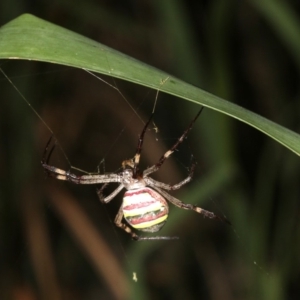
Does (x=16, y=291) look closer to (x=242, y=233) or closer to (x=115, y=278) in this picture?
(x=115, y=278)

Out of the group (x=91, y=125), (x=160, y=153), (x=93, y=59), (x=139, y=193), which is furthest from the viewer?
(x=91, y=125)

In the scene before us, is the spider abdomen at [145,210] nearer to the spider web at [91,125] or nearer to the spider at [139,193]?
the spider at [139,193]

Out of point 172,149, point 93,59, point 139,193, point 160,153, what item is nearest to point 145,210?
point 139,193

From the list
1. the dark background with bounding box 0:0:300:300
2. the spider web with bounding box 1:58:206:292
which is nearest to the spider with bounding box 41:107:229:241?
the dark background with bounding box 0:0:300:300

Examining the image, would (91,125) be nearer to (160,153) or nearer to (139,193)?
(160,153)

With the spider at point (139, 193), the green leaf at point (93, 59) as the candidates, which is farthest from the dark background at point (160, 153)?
the green leaf at point (93, 59)
